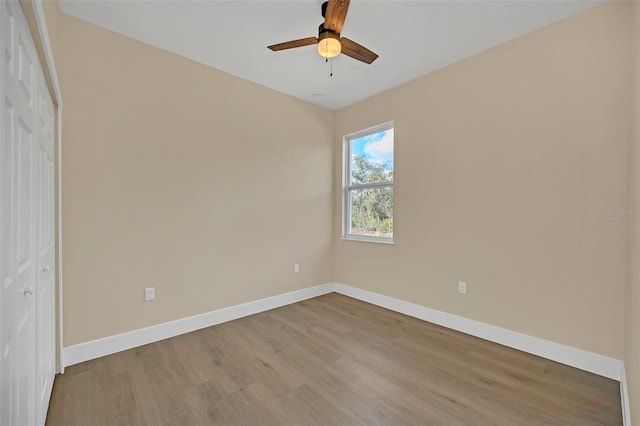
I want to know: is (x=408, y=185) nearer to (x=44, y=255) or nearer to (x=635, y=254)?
(x=635, y=254)

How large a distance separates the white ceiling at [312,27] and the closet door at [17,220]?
1.23 m

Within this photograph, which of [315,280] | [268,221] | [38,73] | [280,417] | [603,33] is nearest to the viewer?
[38,73]

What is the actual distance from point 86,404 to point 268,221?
7.19ft

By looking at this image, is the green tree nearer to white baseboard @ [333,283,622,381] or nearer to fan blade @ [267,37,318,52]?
white baseboard @ [333,283,622,381]

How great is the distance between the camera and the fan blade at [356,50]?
2.08 metres

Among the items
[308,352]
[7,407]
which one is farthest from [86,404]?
[308,352]

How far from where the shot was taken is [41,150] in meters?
1.52

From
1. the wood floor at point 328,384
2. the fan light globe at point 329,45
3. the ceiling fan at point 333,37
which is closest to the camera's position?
the wood floor at point 328,384

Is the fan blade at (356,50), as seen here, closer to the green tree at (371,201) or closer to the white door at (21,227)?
the green tree at (371,201)

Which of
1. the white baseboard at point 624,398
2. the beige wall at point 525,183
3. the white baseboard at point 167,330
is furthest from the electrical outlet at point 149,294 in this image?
the white baseboard at point 624,398

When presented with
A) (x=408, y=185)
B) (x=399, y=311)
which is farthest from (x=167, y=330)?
(x=408, y=185)

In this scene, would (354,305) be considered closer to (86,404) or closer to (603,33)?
Answer: (86,404)

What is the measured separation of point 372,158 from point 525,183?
182 cm

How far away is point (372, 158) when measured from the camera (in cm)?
384
